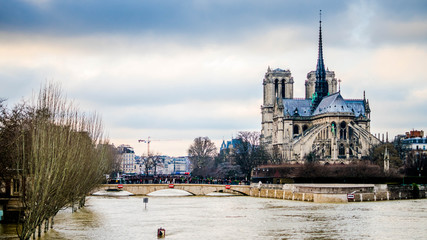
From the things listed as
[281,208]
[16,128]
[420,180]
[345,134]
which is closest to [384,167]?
[420,180]

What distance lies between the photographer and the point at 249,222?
51.9 m

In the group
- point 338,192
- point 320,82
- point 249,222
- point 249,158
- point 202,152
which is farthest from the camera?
point 202,152

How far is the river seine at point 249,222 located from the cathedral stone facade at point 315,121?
6054cm

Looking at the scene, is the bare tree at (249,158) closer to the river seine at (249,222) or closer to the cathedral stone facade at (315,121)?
the cathedral stone facade at (315,121)

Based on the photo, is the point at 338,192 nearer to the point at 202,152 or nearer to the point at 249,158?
the point at 249,158

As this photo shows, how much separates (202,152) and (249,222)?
133840 millimetres

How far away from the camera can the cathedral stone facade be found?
5133 inches

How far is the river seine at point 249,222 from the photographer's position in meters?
43.7

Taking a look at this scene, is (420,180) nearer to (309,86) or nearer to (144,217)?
(144,217)

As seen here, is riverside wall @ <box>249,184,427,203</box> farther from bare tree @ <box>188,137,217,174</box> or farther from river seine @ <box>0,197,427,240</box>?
bare tree @ <box>188,137,217,174</box>

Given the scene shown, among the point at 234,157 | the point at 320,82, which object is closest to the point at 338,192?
the point at 234,157

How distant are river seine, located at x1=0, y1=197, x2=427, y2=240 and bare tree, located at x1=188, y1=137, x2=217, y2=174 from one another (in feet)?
365

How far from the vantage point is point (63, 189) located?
35.4 m

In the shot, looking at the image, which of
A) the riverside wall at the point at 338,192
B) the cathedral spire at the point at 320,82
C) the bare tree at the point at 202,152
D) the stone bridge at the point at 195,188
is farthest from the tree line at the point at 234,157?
the riverside wall at the point at 338,192
